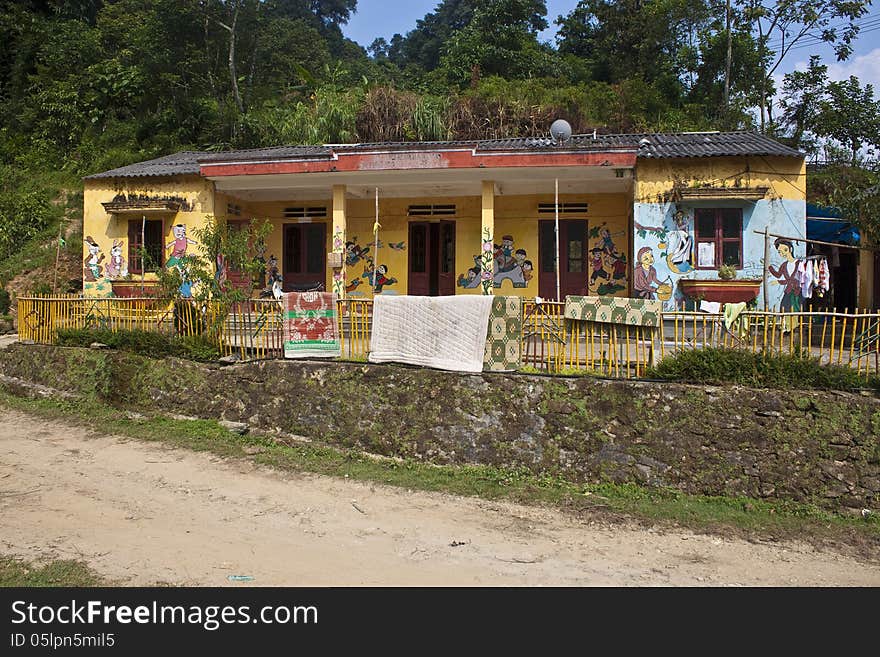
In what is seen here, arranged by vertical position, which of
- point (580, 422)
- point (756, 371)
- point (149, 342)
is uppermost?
point (149, 342)

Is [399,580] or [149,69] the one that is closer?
[399,580]

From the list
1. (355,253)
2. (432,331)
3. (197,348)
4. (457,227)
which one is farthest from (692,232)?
(197,348)

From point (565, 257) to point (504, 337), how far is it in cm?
806

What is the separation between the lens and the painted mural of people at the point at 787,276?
12.4m

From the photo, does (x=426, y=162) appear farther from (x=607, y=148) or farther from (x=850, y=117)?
(x=850, y=117)

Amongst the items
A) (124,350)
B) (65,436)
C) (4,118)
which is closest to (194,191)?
Answer: (124,350)

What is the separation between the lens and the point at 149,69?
2508cm

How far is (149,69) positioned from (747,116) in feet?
72.2

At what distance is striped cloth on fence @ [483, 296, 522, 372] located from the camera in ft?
25.9

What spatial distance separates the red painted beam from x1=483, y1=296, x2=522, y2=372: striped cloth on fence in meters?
5.58

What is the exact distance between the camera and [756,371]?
713 cm

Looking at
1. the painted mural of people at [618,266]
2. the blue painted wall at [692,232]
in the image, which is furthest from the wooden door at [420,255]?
the blue painted wall at [692,232]

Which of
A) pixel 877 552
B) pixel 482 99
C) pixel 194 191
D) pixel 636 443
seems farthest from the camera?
pixel 482 99
